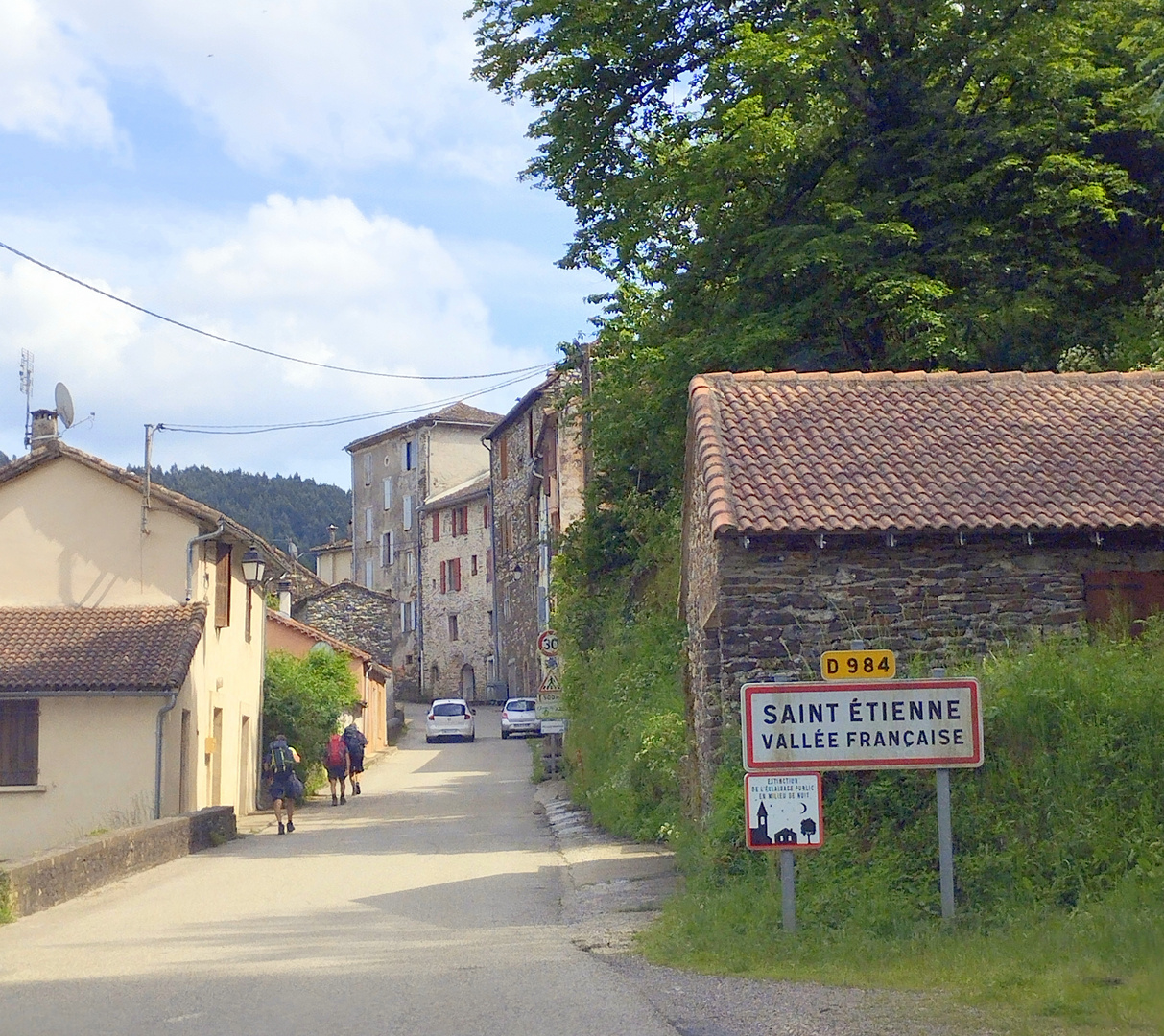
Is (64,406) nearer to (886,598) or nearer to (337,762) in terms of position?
(337,762)

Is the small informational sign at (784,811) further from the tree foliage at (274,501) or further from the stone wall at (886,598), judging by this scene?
the tree foliage at (274,501)

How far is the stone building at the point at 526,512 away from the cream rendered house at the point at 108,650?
18860 millimetres

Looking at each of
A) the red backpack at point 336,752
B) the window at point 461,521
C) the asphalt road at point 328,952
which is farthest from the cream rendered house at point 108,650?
the window at point 461,521

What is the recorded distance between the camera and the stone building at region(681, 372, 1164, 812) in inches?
593

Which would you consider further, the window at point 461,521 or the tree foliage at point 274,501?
the tree foliage at point 274,501

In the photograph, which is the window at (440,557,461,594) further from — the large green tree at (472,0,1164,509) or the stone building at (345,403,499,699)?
the large green tree at (472,0,1164,509)

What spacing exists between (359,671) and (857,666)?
3966 cm

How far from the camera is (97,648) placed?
80.4 feet

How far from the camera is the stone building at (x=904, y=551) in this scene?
1505cm

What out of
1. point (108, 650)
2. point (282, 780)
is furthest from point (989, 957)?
point (108, 650)

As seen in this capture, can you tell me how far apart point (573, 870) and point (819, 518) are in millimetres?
5229

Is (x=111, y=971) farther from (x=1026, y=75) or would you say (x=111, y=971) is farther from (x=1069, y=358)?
(x=1026, y=75)

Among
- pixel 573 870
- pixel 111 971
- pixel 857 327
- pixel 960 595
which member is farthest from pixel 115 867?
pixel 857 327

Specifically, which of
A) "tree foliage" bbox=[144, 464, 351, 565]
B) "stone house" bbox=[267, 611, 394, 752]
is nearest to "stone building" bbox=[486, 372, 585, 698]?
"stone house" bbox=[267, 611, 394, 752]
